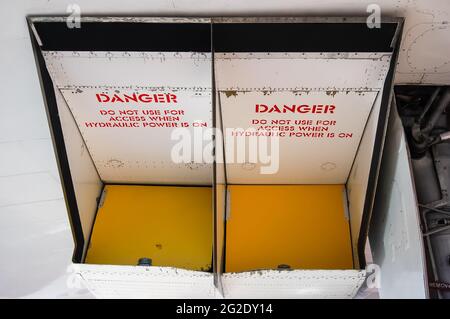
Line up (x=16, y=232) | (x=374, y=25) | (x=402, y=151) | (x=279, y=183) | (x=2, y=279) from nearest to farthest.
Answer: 1. (x=374, y=25)
2. (x=402, y=151)
3. (x=279, y=183)
4. (x=16, y=232)
5. (x=2, y=279)

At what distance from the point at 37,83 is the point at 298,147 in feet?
4.63

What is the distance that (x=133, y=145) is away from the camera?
2.64m

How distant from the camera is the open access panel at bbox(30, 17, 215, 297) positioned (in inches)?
81.1

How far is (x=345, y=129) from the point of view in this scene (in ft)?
8.15

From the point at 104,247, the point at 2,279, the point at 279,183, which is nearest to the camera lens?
the point at 104,247

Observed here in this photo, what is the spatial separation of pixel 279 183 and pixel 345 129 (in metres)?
0.60

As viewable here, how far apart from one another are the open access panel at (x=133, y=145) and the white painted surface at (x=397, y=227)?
96cm

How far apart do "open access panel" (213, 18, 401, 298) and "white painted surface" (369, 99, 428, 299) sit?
12 centimetres

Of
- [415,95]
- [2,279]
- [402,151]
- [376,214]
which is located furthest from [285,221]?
[2,279]

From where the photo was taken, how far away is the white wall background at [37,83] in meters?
1.93

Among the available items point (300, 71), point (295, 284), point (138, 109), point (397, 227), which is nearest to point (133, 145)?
point (138, 109)

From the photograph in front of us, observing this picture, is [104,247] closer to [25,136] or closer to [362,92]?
[25,136]

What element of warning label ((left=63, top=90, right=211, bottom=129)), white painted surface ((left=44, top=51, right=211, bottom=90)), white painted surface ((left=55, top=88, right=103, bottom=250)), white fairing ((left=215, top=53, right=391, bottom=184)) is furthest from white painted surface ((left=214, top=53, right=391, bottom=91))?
white painted surface ((left=55, top=88, right=103, bottom=250))

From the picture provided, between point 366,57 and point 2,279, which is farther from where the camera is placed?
point 2,279
